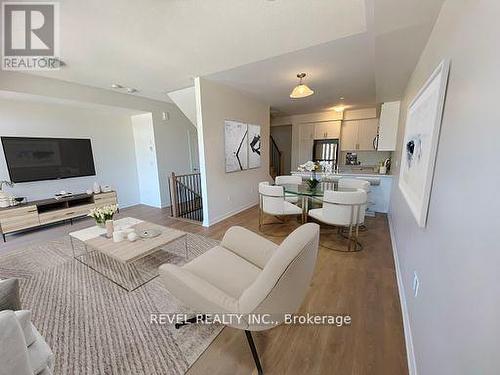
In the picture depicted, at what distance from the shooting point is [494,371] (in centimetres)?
55

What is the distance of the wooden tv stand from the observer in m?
3.18

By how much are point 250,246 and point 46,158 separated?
172 inches

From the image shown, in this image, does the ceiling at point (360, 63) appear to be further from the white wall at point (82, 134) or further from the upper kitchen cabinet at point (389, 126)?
the white wall at point (82, 134)

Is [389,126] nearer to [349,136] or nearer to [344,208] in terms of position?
[349,136]

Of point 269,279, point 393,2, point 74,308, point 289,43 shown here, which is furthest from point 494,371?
point 289,43

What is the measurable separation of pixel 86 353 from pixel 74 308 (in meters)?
0.58

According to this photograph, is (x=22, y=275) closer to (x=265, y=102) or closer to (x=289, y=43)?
(x=289, y=43)

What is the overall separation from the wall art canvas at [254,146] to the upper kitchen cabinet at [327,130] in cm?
235

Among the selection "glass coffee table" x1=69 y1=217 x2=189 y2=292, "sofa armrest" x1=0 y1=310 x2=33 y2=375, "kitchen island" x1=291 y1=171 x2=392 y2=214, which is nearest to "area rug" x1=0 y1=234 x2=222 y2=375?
"glass coffee table" x1=69 y1=217 x2=189 y2=292

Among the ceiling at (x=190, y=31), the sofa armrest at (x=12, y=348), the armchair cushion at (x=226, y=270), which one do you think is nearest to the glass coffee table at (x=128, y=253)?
the armchair cushion at (x=226, y=270)

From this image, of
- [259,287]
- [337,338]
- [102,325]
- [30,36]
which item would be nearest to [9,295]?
[102,325]

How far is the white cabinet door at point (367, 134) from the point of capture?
563cm

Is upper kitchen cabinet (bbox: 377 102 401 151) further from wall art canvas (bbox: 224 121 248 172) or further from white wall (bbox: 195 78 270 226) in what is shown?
wall art canvas (bbox: 224 121 248 172)

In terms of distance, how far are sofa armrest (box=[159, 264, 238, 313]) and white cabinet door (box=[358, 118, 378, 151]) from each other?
594cm
